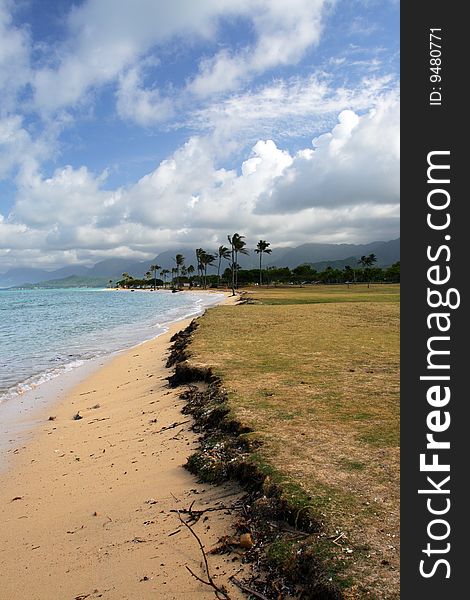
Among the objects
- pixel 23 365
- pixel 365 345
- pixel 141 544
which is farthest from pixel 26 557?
pixel 23 365

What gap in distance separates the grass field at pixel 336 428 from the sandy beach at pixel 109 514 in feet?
3.19

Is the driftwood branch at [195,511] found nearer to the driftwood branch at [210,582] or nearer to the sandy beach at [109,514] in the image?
the sandy beach at [109,514]

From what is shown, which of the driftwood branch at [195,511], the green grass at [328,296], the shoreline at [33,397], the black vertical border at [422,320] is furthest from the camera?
the green grass at [328,296]

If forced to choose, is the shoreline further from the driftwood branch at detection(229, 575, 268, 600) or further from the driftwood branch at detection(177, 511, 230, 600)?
the driftwood branch at detection(229, 575, 268, 600)

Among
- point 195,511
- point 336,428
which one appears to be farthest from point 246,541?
point 336,428

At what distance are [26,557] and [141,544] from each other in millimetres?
1367

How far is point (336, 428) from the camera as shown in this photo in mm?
6969

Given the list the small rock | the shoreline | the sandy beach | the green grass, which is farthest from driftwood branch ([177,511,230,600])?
the green grass

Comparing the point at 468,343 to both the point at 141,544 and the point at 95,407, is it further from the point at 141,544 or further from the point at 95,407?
the point at 95,407

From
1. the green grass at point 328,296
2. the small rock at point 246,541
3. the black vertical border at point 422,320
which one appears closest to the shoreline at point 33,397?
the small rock at point 246,541

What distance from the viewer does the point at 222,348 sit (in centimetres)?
1550

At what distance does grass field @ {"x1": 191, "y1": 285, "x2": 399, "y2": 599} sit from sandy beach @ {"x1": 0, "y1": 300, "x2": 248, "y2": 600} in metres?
0.97

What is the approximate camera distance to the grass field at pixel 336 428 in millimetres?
3879

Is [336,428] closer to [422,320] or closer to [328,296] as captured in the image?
[422,320]
